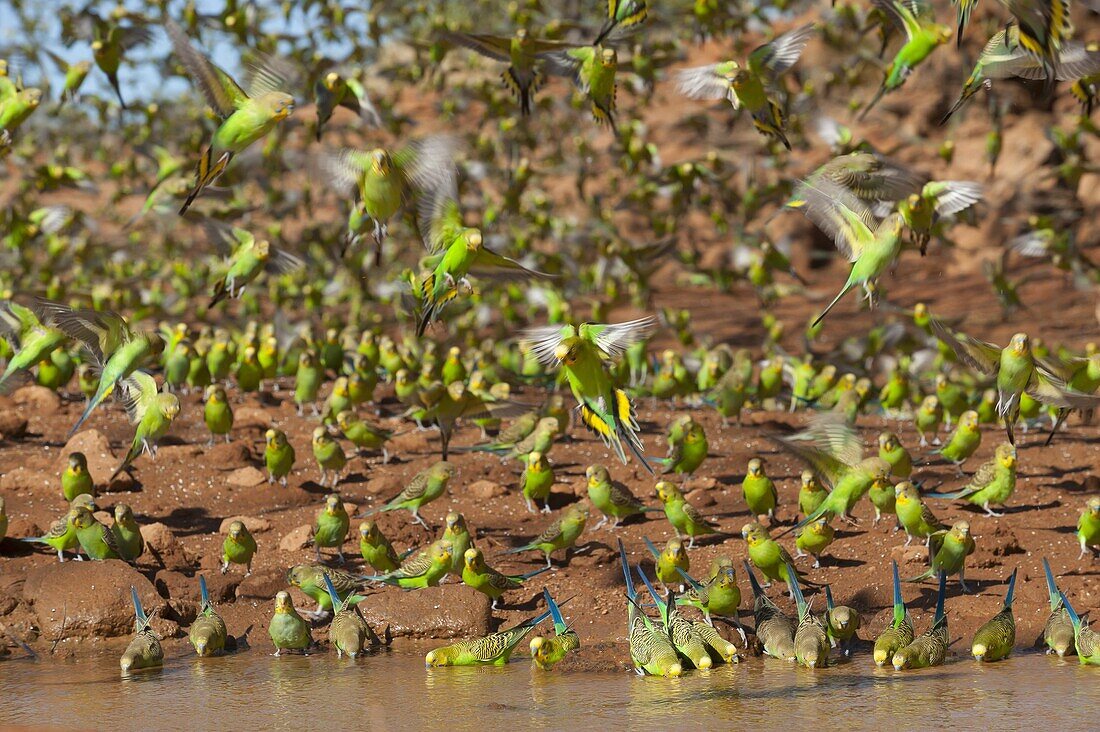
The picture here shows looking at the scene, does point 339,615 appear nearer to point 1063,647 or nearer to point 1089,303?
point 1063,647

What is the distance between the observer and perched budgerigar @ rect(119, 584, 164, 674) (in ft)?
24.6

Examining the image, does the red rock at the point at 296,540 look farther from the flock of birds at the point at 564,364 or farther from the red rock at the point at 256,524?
the flock of birds at the point at 564,364

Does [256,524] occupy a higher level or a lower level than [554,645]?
higher

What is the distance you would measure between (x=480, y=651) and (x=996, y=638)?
2.93 metres

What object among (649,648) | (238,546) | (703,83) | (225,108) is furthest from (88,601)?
(703,83)

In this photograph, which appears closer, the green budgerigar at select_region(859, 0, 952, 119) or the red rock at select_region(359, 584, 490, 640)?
the red rock at select_region(359, 584, 490, 640)

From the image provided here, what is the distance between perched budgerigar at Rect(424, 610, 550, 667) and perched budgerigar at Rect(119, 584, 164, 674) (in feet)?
5.25

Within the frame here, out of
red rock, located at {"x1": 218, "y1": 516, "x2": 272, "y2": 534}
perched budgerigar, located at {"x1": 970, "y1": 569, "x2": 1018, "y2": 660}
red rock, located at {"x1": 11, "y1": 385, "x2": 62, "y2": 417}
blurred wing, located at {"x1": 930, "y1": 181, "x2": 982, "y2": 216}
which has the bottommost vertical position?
perched budgerigar, located at {"x1": 970, "y1": 569, "x2": 1018, "y2": 660}

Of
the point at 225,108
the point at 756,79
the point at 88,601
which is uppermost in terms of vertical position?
the point at 756,79

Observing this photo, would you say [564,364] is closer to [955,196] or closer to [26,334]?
[955,196]

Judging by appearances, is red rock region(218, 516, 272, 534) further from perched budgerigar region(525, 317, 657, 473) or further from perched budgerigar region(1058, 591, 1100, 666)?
perched budgerigar region(1058, 591, 1100, 666)

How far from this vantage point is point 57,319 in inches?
332

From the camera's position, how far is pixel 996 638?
7.39 metres

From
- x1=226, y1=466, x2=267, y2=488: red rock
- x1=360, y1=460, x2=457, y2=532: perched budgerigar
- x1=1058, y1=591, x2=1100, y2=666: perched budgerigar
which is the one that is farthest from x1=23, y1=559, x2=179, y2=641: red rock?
x1=1058, y1=591, x2=1100, y2=666: perched budgerigar
